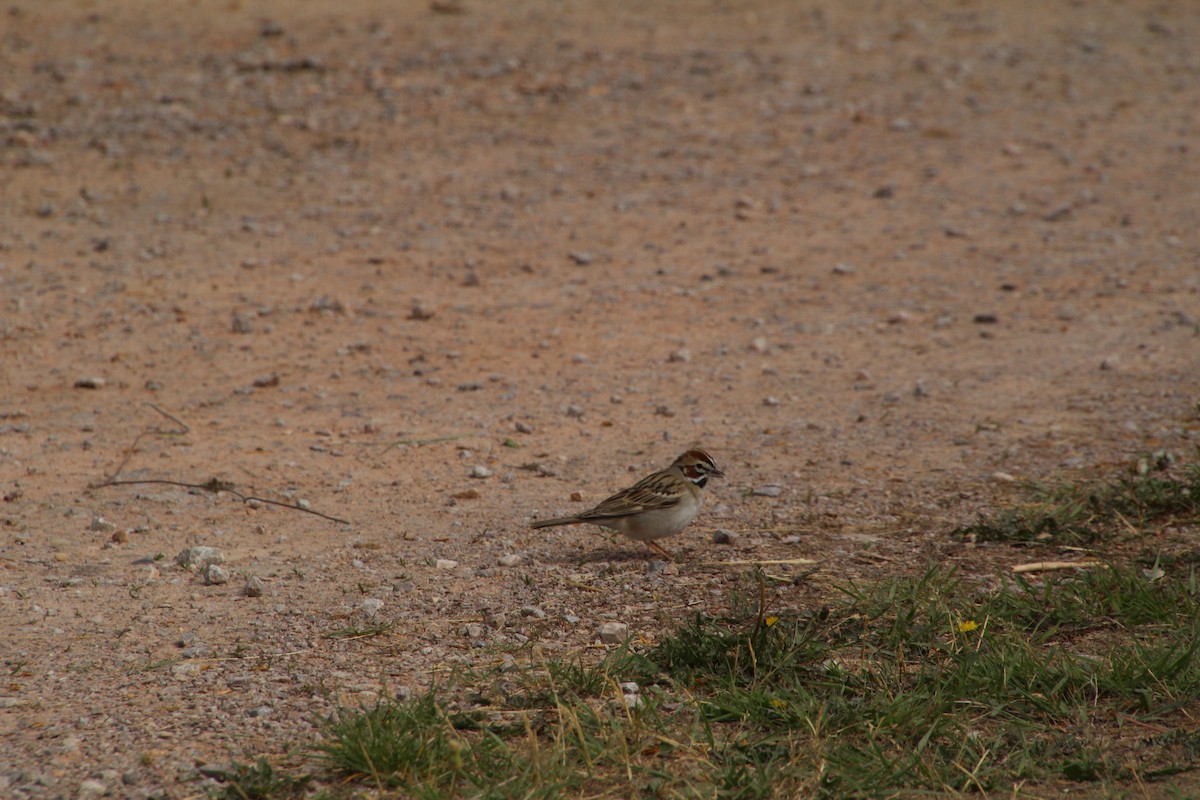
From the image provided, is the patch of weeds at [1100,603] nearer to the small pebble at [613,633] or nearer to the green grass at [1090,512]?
the green grass at [1090,512]

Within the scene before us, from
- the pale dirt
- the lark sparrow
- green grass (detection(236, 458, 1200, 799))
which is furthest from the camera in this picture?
the lark sparrow

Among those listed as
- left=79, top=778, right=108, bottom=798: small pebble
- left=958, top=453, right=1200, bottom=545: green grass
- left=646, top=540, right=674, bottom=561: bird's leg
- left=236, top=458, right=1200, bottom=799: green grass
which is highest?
left=79, top=778, right=108, bottom=798: small pebble

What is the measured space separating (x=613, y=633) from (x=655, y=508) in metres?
0.92

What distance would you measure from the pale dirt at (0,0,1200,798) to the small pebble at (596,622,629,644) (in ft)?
0.36

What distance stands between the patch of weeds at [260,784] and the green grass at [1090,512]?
356cm

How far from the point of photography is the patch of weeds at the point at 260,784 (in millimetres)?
3951

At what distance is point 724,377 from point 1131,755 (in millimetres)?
4562

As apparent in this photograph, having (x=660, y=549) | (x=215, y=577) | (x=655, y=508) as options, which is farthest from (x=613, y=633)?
(x=215, y=577)

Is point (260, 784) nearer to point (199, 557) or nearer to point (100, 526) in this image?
point (199, 557)

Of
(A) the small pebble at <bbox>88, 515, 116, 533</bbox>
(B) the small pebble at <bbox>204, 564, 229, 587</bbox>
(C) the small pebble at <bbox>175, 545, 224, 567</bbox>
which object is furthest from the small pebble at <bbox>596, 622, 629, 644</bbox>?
(A) the small pebble at <bbox>88, 515, 116, 533</bbox>

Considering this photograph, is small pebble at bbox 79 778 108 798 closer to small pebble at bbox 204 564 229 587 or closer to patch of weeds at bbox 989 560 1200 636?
small pebble at bbox 204 564 229 587

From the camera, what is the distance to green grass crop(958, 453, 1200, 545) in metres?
6.18

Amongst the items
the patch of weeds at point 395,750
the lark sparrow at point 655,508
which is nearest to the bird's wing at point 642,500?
the lark sparrow at point 655,508

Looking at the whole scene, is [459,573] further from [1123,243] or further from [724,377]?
[1123,243]
